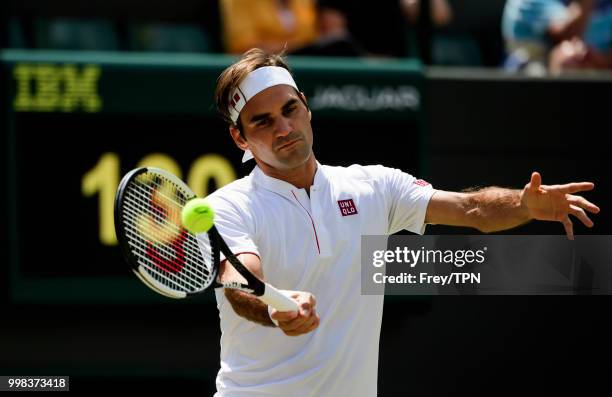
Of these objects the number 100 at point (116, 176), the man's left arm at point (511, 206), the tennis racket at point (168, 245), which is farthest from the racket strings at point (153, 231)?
the number 100 at point (116, 176)

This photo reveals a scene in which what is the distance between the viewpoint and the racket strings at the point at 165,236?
3625 mm

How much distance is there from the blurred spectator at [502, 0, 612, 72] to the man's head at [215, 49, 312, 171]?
3544 millimetres

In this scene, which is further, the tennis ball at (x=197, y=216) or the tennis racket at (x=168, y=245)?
the tennis racket at (x=168, y=245)

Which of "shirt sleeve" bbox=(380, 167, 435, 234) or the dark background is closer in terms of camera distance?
"shirt sleeve" bbox=(380, 167, 435, 234)

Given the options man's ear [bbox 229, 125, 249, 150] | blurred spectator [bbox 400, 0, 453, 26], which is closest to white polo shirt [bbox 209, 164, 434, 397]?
man's ear [bbox 229, 125, 249, 150]

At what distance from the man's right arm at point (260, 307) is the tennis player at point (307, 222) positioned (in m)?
0.05

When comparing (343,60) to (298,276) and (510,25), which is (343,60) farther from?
(298,276)

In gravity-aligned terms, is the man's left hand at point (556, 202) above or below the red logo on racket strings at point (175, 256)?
above

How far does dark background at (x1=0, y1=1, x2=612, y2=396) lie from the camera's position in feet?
20.1

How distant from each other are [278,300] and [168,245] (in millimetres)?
529

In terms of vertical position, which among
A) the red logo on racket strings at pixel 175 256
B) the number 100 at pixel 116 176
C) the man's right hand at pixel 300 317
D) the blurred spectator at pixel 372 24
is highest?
the blurred spectator at pixel 372 24

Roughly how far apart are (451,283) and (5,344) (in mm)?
2289

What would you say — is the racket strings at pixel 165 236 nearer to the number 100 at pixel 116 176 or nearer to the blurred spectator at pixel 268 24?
the number 100 at pixel 116 176

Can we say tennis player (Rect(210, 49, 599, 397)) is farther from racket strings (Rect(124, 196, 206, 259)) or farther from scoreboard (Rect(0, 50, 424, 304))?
scoreboard (Rect(0, 50, 424, 304))
